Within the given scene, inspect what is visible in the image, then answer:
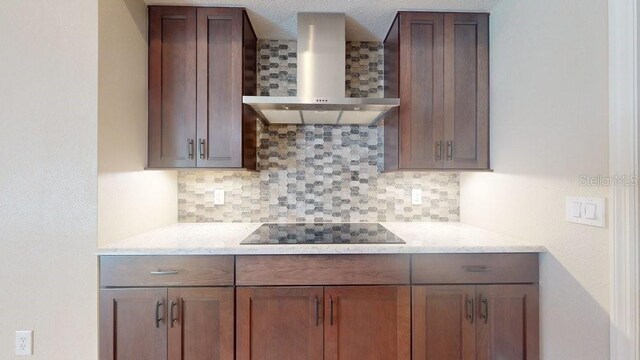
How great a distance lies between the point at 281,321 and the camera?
4.62 ft

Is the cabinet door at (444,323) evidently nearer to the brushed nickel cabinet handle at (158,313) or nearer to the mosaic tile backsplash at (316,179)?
the mosaic tile backsplash at (316,179)

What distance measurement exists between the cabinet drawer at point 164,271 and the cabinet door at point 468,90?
1.47 metres

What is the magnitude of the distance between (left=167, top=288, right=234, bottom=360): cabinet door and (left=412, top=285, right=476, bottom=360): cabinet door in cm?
92

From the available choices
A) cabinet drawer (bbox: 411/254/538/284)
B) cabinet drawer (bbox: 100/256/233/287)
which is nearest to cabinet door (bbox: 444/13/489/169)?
cabinet drawer (bbox: 411/254/538/284)

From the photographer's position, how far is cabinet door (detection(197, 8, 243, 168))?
1756 millimetres

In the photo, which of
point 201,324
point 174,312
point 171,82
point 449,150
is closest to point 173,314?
point 174,312

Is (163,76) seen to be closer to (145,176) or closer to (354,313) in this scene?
(145,176)

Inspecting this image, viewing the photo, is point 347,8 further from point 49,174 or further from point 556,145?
point 49,174

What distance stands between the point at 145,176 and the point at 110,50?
699mm

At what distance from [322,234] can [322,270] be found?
1.11ft

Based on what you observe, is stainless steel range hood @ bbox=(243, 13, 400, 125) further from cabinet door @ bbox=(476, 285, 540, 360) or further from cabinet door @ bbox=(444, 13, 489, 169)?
cabinet door @ bbox=(476, 285, 540, 360)

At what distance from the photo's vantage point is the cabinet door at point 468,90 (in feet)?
5.87

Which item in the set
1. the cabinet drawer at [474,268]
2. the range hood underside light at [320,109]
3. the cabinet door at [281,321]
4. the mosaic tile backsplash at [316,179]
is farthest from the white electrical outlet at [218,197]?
the cabinet drawer at [474,268]

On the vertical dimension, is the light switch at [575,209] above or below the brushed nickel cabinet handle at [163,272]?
above
